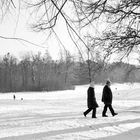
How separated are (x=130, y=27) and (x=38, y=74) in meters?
70.9

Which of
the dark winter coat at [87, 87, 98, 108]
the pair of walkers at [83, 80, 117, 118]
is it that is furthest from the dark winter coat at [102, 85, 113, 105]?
the dark winter coat at [87, 87, 98, 108]

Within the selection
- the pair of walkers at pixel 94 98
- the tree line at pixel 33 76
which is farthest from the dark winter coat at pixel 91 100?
the tree line at pixel 33 76

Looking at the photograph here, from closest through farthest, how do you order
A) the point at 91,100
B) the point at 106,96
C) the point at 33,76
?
the point at 91,100 → the point at 106,96 → the point at 33,76

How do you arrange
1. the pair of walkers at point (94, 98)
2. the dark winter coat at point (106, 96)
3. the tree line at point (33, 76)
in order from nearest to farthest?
1. the pair of walkers at point (94, 98)
2. the dark winter coat at point (106, 96)
3. the tree line at point (33, 76)

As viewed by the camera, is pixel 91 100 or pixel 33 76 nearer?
pixel 91 100

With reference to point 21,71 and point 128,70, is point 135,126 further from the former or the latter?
point 21,71

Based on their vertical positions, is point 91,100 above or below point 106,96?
below

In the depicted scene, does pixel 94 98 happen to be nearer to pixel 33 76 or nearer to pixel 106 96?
pixel 106 96

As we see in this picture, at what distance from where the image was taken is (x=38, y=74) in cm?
8219

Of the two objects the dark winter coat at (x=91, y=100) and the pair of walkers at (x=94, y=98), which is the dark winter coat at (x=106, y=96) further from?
the dark winter coat at (x=91, y=100)

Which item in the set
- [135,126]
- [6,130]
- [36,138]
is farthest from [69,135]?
[135,126]

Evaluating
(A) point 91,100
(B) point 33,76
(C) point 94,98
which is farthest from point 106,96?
(B) point 33,76

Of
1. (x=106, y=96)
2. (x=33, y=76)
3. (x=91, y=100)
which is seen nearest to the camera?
(x=91, y=100)

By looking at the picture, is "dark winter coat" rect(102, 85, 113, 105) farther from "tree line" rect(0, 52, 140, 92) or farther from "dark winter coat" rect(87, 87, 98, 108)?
"tree line" rect(0, 52, 140, 92)
